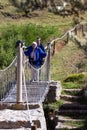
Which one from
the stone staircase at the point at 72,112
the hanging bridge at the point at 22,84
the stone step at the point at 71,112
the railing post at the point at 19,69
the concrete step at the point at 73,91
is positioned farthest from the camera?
the concrete step at the point at 73,91

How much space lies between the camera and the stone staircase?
10.3 m

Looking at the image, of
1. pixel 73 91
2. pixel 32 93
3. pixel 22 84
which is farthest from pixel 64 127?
pixel 73 91

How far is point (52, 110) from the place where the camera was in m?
11.9

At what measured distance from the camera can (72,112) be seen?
11.5 metres

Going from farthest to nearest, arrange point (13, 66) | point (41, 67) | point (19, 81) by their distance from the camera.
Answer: point (41, 67) < point (13, 66) < point (19, 81)

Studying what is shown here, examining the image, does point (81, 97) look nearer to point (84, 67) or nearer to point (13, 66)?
point (13, 66)

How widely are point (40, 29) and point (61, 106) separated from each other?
10.1 metres

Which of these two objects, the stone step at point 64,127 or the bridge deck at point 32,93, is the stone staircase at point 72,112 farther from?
the bridge deck at point 32,93

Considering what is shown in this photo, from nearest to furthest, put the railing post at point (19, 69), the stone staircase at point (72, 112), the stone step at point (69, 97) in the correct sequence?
the railing post at point (19, 69), the stone staircase at point (72, 112), the stone step at point (69, 97)

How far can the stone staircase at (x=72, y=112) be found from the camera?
406 inches

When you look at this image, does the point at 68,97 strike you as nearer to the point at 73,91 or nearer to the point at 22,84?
the point at 73,91

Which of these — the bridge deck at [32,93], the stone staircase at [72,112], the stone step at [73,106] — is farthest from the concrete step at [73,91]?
the bridge deck at [32,93]

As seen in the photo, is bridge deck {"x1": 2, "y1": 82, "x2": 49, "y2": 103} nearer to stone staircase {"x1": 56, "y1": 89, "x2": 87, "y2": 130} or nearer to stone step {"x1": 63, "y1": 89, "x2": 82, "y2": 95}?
stone staircase {"x1": 56, "y1": 89, "x2": 87, "y2": 130}

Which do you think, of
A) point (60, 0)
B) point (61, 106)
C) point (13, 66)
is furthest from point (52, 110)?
point (60, 0)
